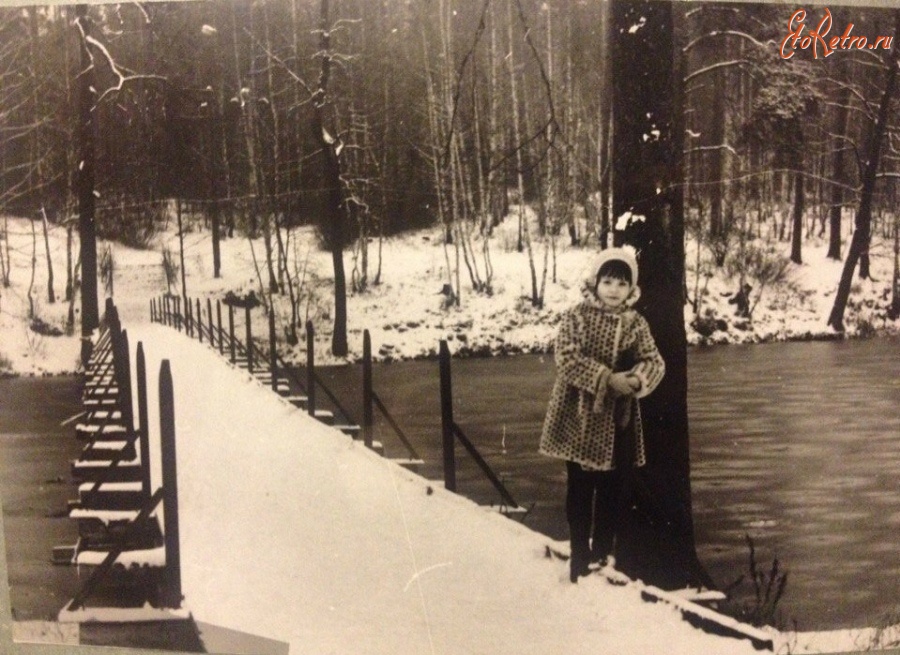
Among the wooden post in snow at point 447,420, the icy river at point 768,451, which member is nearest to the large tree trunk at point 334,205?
the icy river at point 768,451

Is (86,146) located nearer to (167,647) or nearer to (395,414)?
(395,414)

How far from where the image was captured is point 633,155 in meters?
3.04

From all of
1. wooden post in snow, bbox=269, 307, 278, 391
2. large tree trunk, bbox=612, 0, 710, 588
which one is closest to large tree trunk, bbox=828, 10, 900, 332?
large tree trunk, bbox=612, 0, 710, 588

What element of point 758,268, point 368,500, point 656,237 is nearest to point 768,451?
point 758,268

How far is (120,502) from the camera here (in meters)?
3.47

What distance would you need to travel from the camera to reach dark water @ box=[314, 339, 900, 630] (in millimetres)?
3271

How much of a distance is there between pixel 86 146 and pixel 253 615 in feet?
6.26

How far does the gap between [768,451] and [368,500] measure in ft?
4.96

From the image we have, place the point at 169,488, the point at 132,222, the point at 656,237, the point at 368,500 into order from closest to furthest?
the point at 656,237, the point at 169,488, the point at 368,500, the point at 132,222

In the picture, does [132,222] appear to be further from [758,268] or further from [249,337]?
[758,268]

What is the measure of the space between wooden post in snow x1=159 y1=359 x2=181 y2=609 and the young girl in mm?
1308

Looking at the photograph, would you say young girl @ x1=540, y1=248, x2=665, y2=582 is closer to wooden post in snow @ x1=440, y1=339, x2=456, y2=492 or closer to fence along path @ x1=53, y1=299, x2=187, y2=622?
wooden post in snow @ x1=440, y1=339, x2=456, y2=492

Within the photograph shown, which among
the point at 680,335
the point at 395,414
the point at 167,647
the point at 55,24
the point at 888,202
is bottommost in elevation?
the point at 167,647

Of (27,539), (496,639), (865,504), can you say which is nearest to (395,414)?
(496,639)
